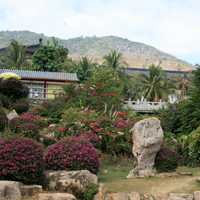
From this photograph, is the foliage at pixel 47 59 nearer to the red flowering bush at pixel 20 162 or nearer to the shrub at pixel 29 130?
the shrub at pixel 29 130

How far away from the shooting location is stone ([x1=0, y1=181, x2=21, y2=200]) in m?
7.49

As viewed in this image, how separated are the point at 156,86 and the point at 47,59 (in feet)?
38.0

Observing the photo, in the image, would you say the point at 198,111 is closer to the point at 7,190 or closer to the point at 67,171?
the point at 67,171

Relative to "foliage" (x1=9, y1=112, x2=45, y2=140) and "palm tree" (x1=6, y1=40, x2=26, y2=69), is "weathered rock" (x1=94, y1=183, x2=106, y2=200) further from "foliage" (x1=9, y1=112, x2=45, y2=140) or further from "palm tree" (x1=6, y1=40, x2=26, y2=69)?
"palm tree" (x1=6, y1=40, x2=26, y2=69)

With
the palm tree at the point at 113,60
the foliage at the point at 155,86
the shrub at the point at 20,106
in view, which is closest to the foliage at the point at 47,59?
the palm tree at the point at 113,60

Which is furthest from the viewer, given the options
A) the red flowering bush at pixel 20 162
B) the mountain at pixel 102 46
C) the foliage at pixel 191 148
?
the mountain at pixel 102 46

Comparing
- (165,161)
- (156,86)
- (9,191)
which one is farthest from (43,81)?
(9,191)

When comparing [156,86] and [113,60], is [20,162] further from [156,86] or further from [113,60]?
[113,60]

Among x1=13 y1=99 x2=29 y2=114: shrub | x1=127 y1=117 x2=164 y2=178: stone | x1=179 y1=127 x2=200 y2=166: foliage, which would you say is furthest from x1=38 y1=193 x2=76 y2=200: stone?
x1=13 y1=99 x2=29 y2=114: shrub

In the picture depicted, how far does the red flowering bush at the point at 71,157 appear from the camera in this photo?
916 centimetres

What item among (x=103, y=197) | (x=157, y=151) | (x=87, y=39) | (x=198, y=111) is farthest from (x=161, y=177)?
(x=87, y=39)

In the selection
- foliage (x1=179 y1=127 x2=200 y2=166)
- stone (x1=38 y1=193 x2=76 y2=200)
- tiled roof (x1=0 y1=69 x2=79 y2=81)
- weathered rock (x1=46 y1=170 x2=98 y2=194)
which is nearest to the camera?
stone (x1=38 y1=193 x2=76 y2=200)

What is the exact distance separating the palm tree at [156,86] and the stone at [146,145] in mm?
29124

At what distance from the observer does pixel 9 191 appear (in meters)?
7.59
